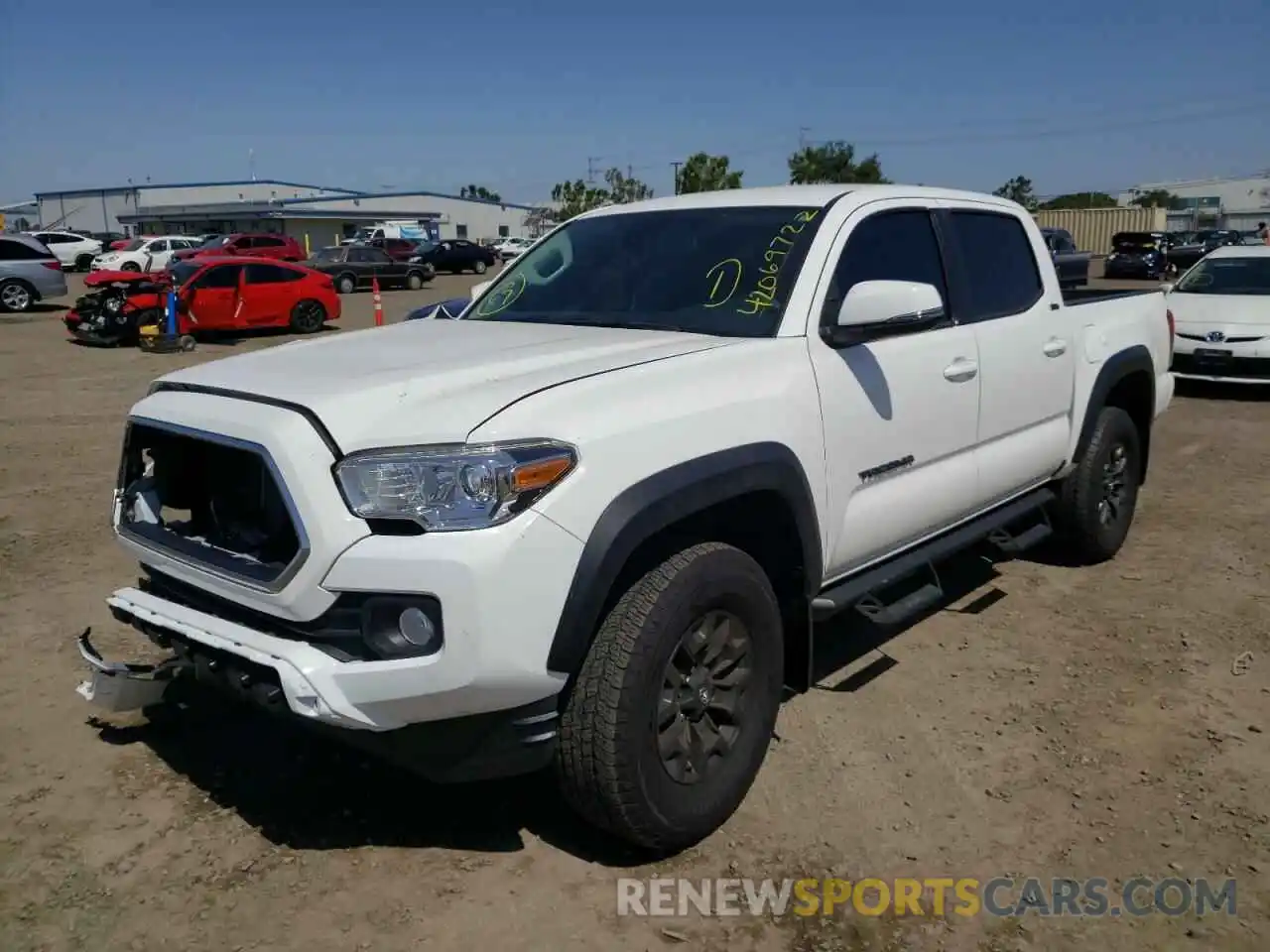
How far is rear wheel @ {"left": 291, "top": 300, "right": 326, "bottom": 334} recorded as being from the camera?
20.0 m

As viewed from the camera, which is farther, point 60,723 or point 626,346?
point 60,723

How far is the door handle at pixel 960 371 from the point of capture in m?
4.11

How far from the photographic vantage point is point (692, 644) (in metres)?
3.05

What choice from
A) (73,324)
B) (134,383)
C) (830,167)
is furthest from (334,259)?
(830,167)

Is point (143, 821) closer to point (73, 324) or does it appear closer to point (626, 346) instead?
point (626, 346)

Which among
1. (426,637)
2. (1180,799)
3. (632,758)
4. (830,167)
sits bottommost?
(1180,799)

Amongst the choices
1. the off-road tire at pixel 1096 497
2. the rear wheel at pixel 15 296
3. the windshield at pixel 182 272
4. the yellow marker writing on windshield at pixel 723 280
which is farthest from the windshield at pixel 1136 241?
the yellow marker writing on windshield at pixel 723 280

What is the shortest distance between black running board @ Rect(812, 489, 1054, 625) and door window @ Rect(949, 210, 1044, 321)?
903 millimetres

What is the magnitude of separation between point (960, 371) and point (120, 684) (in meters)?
3.24

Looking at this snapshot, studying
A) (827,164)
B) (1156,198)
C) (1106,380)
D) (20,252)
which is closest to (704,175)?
(827,164)

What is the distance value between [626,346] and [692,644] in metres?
0.98

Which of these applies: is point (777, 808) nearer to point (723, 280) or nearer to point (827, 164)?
point (723, 280)

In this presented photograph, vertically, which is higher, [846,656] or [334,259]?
[334,259]

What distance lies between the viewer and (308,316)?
66.2 feet
